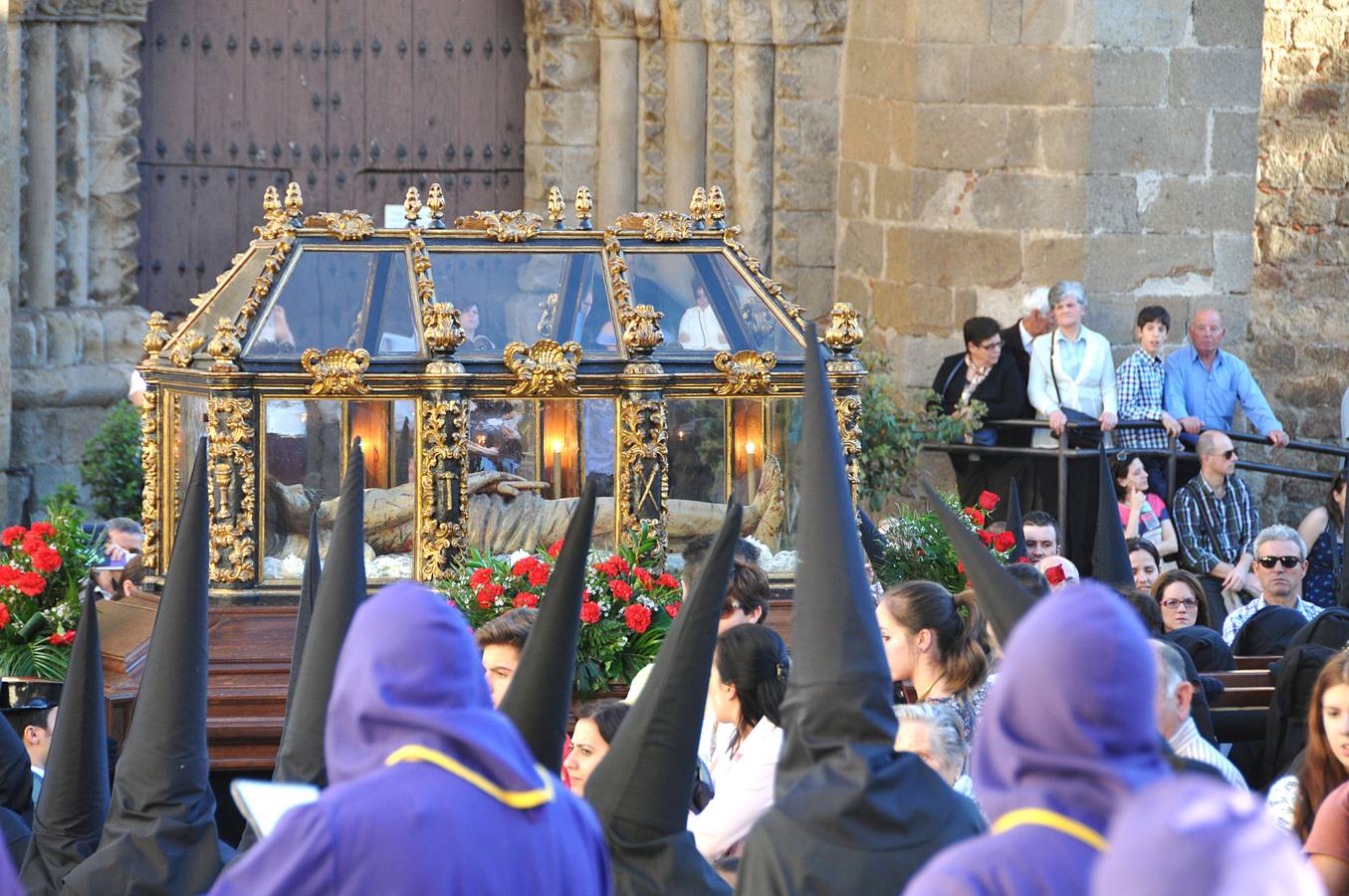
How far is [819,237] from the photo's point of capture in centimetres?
1258

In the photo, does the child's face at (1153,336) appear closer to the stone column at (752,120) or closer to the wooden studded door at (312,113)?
the stone column at (752,120)

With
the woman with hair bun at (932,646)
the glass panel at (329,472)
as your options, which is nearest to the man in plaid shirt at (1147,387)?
the glass panel at (329,472)

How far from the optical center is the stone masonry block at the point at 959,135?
11.7 meters

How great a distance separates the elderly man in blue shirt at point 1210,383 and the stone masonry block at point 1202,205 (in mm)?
617

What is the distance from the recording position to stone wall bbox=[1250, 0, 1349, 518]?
13.1m

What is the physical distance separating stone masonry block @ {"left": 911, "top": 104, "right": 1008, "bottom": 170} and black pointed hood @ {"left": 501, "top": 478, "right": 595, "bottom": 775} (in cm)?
801

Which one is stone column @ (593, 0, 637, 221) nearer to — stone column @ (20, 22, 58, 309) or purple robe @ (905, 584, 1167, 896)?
stone column @ (20, 22, 58, 309)

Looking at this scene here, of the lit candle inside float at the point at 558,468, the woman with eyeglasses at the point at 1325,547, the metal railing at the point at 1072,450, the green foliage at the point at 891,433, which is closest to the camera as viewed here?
the lit candle inside float at the point at 558,468

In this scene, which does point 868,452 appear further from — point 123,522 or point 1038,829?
point 1038,829

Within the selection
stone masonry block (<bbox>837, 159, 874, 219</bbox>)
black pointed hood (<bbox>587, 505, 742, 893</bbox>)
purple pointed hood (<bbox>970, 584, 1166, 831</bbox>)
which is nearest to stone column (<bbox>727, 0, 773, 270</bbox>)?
stone masonry block (<bbox>837, 159, 874, 219</bbox>)

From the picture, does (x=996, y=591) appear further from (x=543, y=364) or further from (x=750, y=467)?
(x=750, y=467)

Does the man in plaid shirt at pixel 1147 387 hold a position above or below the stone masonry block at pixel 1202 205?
below

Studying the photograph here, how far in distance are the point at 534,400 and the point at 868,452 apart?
121 inches

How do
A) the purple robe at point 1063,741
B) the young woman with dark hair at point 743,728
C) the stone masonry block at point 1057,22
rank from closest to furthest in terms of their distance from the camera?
1. the purple robe at point 1063,741
2. the young woman with dark hair at point 743,728
3. the stone masonry block at point 1057,22
